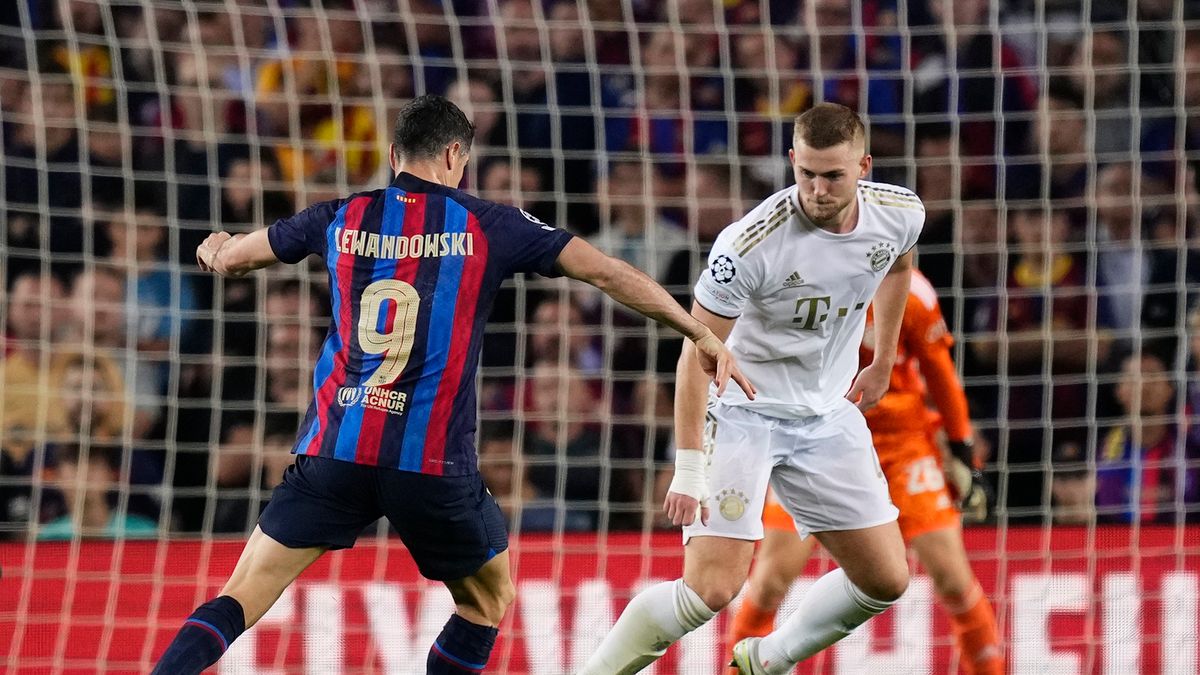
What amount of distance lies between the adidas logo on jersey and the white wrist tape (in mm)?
521

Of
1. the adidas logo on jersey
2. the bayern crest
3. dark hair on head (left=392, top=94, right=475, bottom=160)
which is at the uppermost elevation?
dark hair on head (left=392, top=94, right=475, bottom=160)

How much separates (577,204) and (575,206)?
14 millimetres

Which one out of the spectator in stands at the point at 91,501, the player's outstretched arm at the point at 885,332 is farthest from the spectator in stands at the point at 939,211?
the spectator in stands at the point at 91,501

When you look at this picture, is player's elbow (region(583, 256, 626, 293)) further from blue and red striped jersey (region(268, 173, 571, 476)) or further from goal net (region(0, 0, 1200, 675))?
goal net (region(0, 0, 1200, 675))

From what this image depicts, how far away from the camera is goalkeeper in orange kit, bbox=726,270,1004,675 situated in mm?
5160

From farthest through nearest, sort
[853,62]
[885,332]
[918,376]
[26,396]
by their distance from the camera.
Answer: [853,62]
[26,396]
[918,376]
[885,332]

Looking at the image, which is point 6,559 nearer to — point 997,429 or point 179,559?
point 179,559

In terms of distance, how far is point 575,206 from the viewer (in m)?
8.02

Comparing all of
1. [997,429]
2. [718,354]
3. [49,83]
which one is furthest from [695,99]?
[718,354]

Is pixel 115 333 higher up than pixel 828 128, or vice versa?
pixel 828 128

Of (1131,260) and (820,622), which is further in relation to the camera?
(1131,260)

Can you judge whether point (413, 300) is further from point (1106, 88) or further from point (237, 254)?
point (1106, 88)

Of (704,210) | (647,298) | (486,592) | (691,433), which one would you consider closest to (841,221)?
(691,433)

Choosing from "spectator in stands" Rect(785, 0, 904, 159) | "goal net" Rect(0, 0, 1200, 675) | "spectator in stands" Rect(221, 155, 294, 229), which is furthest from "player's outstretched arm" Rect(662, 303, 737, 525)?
"spectator in stands" Rect(221, 155, 294, 229)
